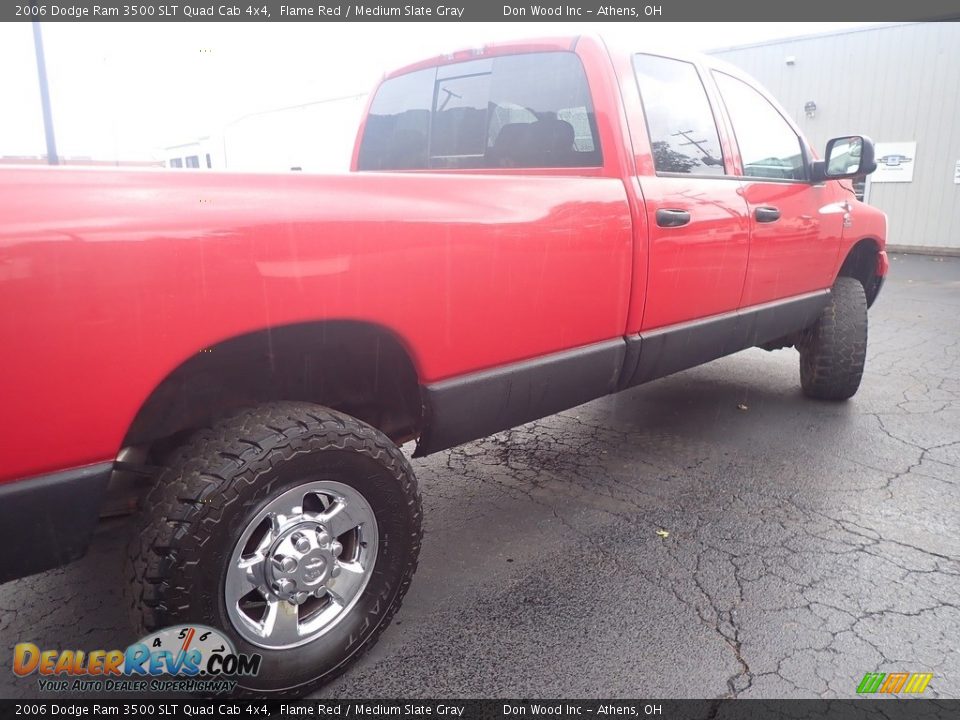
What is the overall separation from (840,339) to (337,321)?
3597mm

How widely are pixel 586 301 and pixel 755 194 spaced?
140 cm

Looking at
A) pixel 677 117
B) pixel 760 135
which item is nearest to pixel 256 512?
pixel 677 117

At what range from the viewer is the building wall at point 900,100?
13344mm

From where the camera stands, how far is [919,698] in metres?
1.96

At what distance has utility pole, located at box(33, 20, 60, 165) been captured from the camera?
4125 millimetres

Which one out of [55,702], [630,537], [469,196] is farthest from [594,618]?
[55,702]

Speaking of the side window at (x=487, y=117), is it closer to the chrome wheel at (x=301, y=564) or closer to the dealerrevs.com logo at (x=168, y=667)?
the chrome wheel at (x=301, y=564)

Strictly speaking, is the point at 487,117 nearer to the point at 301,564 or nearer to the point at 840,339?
the point at 301,564

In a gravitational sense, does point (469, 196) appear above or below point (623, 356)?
above

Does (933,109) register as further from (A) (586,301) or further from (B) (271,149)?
(A) (586,301)

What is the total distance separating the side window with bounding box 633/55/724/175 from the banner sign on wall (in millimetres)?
13130

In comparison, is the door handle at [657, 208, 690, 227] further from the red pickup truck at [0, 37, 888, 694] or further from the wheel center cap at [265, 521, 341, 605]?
the wheel center cap at [265, 521, 341, 605]

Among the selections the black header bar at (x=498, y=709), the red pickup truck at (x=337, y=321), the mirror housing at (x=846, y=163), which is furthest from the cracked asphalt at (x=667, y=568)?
the mirror housing at (x=846, y=163)

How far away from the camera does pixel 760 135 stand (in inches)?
145
